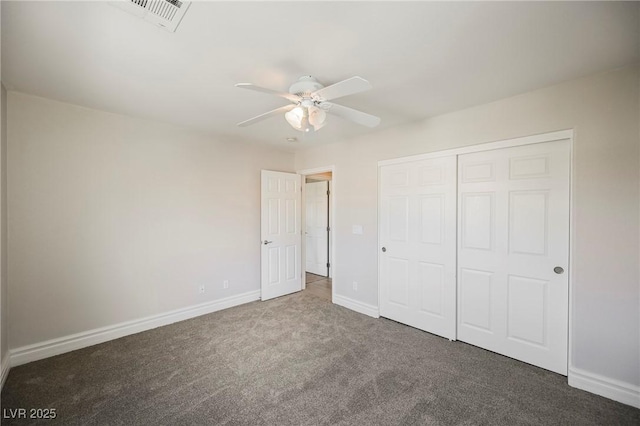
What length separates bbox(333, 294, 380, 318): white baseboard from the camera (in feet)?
11.7

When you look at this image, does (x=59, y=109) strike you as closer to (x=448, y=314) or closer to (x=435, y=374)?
(x=435, y=374)

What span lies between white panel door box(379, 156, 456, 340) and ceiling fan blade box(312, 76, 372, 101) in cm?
175

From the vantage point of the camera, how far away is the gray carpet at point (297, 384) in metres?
1.83

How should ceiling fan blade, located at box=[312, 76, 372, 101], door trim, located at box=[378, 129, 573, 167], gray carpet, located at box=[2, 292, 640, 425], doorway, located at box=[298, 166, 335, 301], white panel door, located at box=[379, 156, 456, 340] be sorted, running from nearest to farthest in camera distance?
ceiling fan blade, located at box=[312, 76, 372, 101]
gray carpet, located at box=[2, 292, 640, 425]
door trim, located at box=[378, 129, 573, 167]
white panel door, located at box=[379, 156, 456, 340]
doorway, located at box=[298, 166, 335, 301]

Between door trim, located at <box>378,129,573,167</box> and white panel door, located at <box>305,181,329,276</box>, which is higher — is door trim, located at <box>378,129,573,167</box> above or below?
above

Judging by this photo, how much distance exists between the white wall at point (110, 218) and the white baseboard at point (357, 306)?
4.87ft

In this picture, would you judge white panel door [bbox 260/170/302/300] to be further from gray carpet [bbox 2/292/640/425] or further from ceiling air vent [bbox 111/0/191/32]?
ceiling air vent [bbox 111/0/191/32]

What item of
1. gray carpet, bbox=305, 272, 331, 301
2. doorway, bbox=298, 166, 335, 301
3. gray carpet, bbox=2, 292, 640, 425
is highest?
doorway, bbox=298, 166, 335, 301

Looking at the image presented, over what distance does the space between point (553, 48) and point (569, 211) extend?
50.5 inches

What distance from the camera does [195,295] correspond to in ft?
11.6

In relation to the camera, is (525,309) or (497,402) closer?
(497,402)

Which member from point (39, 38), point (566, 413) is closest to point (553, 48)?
point (566, 413)

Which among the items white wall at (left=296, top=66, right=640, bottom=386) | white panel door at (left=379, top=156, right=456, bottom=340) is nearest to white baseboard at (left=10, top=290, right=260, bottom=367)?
white panel door at (left=379, top=156, right=456, bottom=340)

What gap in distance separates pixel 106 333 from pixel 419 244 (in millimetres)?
3609
